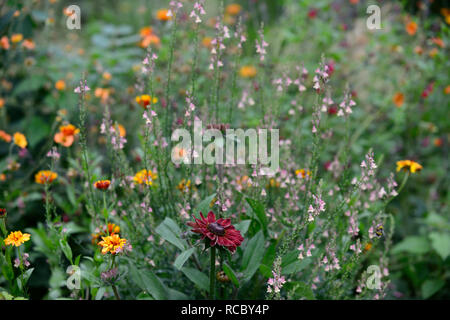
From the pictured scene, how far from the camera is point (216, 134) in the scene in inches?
67.3

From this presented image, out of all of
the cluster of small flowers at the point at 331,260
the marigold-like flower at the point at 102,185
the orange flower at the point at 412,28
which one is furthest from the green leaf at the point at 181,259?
the orange flower at the point at 412,28

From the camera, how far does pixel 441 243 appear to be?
2.40 m

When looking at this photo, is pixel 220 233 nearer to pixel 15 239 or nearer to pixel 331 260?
pixel 331 260

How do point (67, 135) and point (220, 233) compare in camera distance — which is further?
point (67, 135)

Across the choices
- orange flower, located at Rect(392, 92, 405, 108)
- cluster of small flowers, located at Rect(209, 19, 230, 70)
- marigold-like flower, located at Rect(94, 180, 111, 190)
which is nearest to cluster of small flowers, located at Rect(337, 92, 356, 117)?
cluster of small flowers, located at Rect(209, 19, 230, 70)

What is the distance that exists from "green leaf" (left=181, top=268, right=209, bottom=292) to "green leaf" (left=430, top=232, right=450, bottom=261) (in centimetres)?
139

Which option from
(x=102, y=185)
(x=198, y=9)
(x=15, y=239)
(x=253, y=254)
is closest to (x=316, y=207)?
(x=253, y=254)

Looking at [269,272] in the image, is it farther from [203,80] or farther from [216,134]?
[203,80]

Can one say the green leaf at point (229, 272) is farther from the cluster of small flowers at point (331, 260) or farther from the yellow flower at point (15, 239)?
the yellow flower at point (15, 239)

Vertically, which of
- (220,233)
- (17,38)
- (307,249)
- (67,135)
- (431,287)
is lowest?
(431,287)

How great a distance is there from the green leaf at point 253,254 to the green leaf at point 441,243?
1197 mm

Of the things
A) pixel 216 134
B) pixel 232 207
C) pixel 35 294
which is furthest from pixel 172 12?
pixel 35 294

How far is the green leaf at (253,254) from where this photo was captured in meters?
1.67

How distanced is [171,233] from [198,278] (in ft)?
0.72
